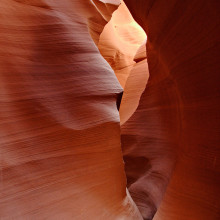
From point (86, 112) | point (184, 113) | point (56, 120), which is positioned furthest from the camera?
point (184, 113)

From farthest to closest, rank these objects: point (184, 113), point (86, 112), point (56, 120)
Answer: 1. point (184, 113)
2. point (86, 112)
3. point (56, 120)

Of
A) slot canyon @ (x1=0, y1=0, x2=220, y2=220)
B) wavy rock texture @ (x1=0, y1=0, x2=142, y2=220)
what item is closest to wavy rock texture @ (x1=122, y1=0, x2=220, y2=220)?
slot canyon @ (x1=0, y1=0, x2=220, y2=220)

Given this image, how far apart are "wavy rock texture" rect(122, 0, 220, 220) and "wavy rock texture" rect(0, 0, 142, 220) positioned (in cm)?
46

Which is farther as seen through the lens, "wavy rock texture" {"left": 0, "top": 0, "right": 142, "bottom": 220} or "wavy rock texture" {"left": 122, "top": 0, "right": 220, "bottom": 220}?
"wavy rock texture" {"left": 122, "top": 0, "right": 220, "bottom": 220}

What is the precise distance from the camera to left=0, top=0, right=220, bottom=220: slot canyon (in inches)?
62.2

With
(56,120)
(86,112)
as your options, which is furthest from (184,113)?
(56,120)

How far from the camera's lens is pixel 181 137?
2.22m

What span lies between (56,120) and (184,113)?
106cm

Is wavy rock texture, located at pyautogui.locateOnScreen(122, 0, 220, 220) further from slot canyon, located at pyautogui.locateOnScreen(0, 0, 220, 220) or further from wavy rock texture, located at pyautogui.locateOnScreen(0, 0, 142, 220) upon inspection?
wavy rock texture, located at pyautogui.locateOnScreen(0, 0, 142, 220)

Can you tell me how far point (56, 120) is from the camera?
179cm

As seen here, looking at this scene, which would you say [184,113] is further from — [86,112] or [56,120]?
[56,120]

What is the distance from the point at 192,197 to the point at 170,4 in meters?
1.41

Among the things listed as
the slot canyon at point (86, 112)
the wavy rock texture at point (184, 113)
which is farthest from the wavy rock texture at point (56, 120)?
the wavy rock texture at point (184, 113)

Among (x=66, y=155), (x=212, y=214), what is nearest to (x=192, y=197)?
(x=212, y=214)
